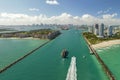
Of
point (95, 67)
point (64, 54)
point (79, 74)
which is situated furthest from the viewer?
point (64, 54)

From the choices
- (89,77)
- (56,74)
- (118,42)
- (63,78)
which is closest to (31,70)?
(56,74)

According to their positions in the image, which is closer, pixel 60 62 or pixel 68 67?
pixel 68 67

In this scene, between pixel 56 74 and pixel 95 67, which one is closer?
pixel 56 74

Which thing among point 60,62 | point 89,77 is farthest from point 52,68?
point 89,77

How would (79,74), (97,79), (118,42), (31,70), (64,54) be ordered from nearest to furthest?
(97,79), (79,74), (31,70), (64,54), (118,42)

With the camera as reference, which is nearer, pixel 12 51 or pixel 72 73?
pixel 72 73

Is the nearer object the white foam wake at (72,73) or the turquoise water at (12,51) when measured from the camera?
the white foam wake at (72,73)

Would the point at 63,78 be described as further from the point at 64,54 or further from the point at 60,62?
the point at 64,54

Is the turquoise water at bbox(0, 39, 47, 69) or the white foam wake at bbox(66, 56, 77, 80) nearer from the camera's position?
the white foam wake at bbox(66, 56, 77, 80)

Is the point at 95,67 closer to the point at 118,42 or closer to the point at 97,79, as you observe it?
the point at 97,79
